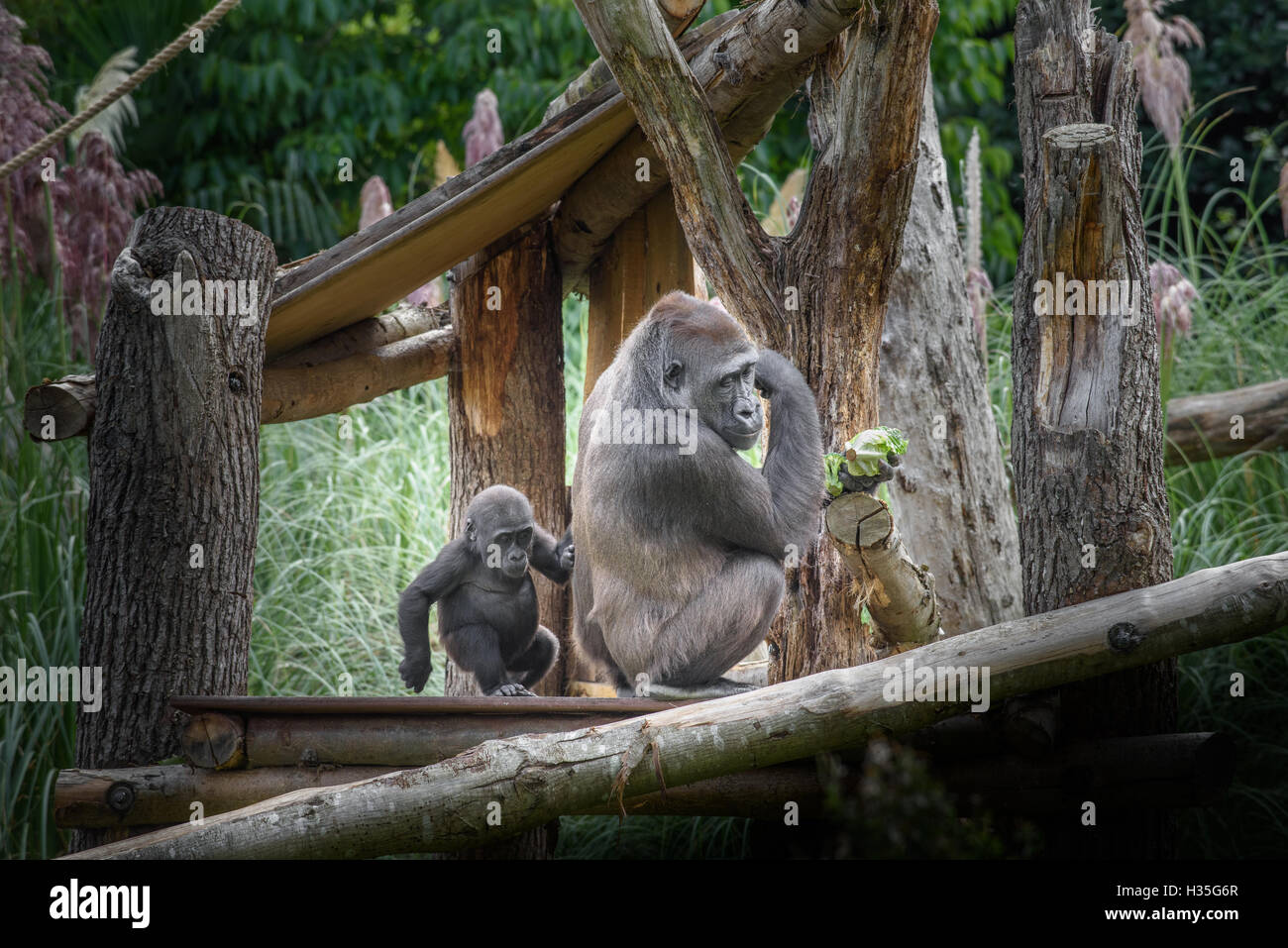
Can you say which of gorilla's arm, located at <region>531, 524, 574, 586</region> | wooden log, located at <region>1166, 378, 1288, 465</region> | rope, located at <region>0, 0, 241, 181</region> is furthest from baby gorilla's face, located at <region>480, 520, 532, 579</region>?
wooden log, located at <region>1166, 378, 1288, 465</region>

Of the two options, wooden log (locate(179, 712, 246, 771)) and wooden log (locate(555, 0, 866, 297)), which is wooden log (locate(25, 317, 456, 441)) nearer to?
wooden log (locate(555, 0, 866, 297))

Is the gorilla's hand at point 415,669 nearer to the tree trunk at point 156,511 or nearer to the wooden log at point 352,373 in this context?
the tree trunk at point 156,511

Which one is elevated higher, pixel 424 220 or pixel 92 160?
pixel 92 160

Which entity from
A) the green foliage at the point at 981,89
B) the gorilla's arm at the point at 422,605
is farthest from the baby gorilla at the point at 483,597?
the green foliage at the point at 981,89

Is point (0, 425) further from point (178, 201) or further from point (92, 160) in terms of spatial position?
point (178, 201)

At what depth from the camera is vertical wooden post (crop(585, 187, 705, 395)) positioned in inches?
229

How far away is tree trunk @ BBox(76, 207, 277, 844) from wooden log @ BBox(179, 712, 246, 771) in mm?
194

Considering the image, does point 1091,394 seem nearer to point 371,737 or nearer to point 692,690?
point 692,690

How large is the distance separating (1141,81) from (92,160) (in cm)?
603

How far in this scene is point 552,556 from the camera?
510 centimetres

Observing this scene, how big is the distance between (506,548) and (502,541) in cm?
3

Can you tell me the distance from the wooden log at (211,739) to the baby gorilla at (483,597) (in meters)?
0.88
